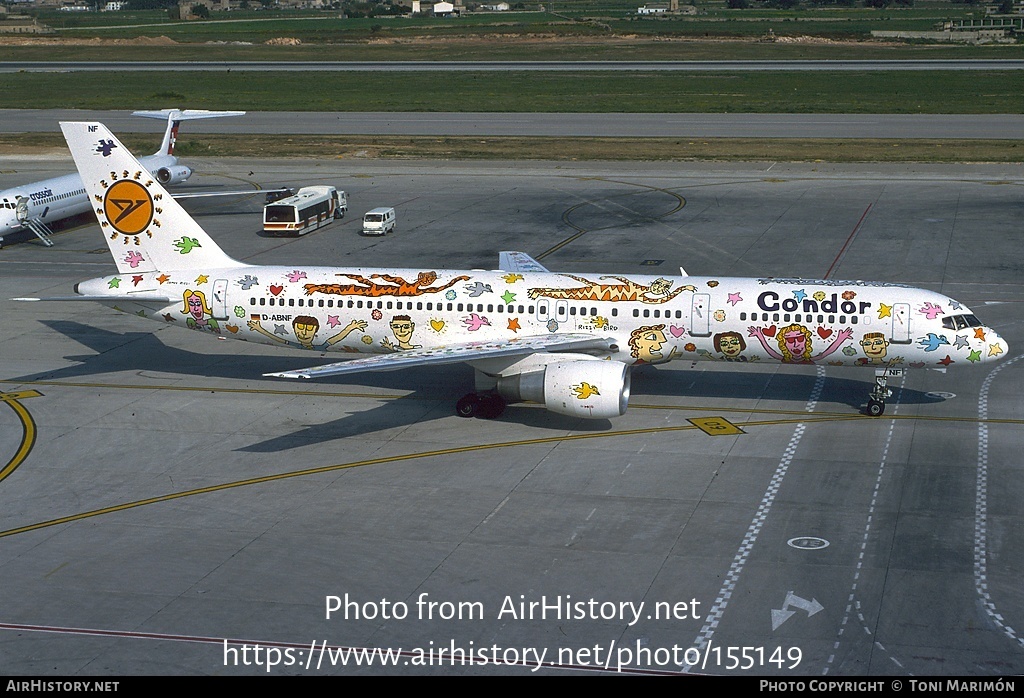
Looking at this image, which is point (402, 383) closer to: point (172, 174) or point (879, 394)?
point (879, 394)

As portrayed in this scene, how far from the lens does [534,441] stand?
3938 centimetres

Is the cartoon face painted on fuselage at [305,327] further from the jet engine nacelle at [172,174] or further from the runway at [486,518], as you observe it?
the jet engine nacelle at [172,174]

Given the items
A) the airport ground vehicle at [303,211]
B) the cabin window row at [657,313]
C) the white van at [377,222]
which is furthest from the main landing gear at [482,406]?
the airport ground vehicle at [303,211]

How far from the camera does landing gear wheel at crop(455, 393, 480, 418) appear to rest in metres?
41.8

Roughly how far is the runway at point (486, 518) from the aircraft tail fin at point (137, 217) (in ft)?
17.1

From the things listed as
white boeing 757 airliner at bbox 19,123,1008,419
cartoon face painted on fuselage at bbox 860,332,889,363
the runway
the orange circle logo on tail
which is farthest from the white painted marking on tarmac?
the orange circle logo on tail

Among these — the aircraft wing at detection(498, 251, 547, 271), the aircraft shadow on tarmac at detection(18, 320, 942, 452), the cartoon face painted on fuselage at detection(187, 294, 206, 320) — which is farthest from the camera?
the aircraft wing at detection(498, 251, 547, 271)

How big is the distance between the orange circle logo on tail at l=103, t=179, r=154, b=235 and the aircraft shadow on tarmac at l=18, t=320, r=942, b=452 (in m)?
6.55

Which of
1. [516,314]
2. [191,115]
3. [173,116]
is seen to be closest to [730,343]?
[516,314]

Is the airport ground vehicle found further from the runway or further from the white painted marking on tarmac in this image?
the white painted marking on tarmac

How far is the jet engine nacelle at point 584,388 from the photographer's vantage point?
3844cm

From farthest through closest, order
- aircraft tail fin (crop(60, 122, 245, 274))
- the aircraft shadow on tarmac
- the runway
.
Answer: aircraft tail fin (crop(60, 122, 245, 274)) → the aircraft shadow on tarmac → the runway

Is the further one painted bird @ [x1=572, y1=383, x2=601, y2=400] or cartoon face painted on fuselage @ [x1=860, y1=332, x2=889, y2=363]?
cartoon face painted on fuselage @ [x1=860, y1=332, x2=889, y2=363]
